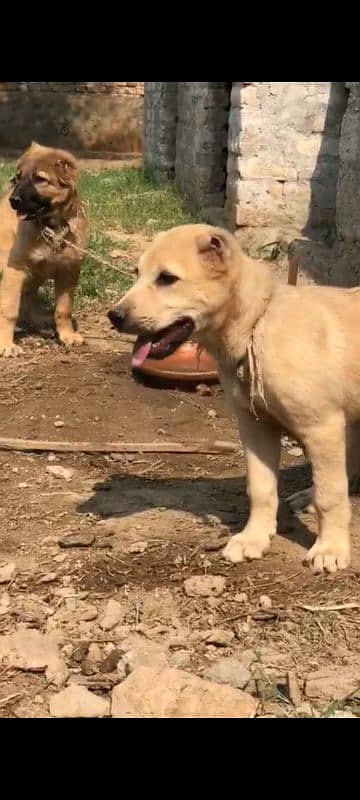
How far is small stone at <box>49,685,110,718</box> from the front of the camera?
3170 millimetres

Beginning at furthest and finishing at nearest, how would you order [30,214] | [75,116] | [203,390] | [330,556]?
[75,116] → [30,214] → [203,390] → [330,556]

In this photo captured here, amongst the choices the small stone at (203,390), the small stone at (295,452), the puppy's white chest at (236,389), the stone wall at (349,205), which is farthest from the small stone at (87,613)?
the stone wall at (349,205)

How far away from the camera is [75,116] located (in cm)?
2431

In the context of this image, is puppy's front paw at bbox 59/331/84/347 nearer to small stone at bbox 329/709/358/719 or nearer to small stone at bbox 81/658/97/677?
small stone at bbox 81/658/97/677

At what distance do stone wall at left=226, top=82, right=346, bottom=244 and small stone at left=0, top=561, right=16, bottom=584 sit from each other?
704 centimetres

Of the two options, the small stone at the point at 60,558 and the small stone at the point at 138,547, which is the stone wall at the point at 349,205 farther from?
the small stone at the point at 60,558

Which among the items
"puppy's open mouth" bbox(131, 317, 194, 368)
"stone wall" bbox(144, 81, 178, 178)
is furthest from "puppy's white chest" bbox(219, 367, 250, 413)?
"stone wall" bbox(144, 81, 178, 178)

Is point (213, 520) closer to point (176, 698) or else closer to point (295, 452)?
point (295, 452)

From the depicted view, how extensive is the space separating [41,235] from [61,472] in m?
2.98

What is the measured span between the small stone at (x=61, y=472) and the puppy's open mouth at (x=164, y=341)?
4.90 ft

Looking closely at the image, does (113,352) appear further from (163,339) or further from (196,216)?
(196,216)

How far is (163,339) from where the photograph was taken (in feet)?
13.1

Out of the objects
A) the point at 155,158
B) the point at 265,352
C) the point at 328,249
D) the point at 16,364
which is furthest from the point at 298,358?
the point at 155,158

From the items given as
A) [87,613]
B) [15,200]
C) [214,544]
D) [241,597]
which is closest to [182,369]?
[15,200]
